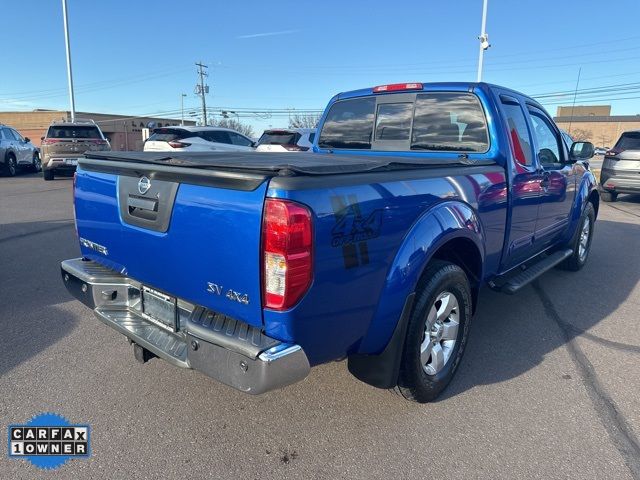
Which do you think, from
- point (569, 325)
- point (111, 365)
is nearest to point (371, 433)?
point (111, 365)

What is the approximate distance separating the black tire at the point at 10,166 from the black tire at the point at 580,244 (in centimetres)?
1823

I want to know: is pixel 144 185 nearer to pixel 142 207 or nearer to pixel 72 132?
pixel 142 207

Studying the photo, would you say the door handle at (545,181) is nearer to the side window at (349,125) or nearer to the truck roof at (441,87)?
the truck roof at (441,87)

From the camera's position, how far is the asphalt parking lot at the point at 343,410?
2340 mm

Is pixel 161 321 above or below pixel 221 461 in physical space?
above

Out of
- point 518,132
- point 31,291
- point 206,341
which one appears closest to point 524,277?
point 518,132

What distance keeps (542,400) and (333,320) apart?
1.73m

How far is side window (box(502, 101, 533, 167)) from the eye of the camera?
12.1 ft

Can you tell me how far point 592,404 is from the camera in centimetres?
290

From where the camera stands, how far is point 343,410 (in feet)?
9.18

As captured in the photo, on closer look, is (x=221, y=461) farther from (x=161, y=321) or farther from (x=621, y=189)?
(x=621, y=189)

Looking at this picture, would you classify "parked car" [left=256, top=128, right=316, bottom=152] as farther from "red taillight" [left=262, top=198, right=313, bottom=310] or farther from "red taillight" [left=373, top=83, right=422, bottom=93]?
"red taillight" [left=262, top=198, right=313, bottom=310]

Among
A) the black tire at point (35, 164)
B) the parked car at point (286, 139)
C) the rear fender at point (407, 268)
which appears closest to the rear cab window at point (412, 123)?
the rear fender at point (407, 268)

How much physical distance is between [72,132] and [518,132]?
1453 cm
